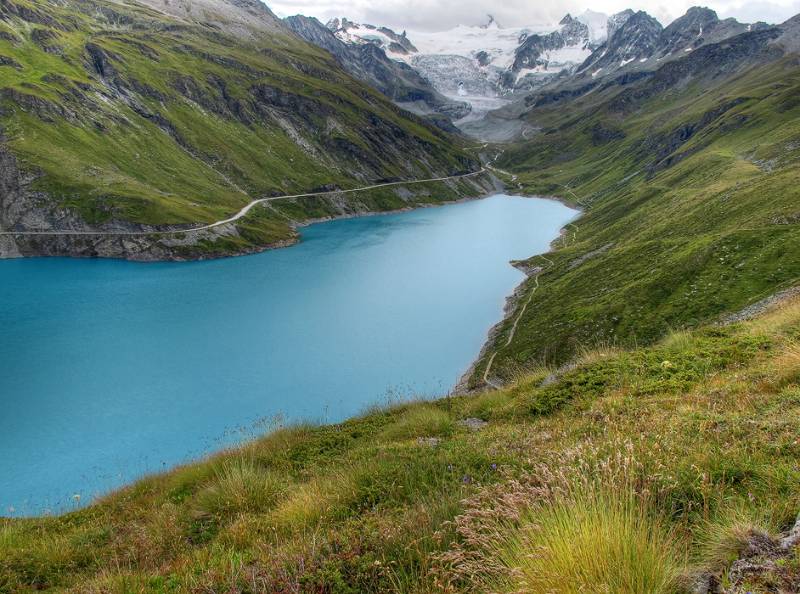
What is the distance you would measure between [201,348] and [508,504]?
6065 centimetres

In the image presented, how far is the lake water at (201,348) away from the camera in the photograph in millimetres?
39719

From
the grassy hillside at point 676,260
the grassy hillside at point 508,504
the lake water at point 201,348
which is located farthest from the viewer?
the grassy hillside at point 676,260

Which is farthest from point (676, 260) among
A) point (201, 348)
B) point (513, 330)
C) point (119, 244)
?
point (119, 244)

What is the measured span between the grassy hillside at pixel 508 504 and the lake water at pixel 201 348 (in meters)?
9.37

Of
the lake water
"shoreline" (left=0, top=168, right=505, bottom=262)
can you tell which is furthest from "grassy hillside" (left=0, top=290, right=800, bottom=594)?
"shoreline" (left=0, top=168, right=505, bottom=262)

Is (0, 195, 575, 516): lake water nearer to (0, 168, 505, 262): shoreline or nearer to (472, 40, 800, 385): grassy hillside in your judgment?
(0, 168, 505, 262): shoreline

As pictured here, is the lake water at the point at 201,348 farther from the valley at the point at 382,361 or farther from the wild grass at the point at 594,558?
the wild grass at the point at 594,558

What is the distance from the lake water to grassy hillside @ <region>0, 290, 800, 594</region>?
9.37 metres

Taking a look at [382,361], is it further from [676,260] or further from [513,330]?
[676,260]

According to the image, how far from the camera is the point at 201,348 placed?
59562 mm

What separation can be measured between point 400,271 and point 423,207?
356 feet

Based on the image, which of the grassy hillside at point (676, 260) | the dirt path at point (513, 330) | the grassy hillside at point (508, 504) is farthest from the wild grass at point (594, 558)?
the dirt path at point (513, 330)

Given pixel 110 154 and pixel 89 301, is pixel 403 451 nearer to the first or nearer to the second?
pixel 89 301

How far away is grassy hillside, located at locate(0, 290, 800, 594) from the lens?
3922 millimetres
